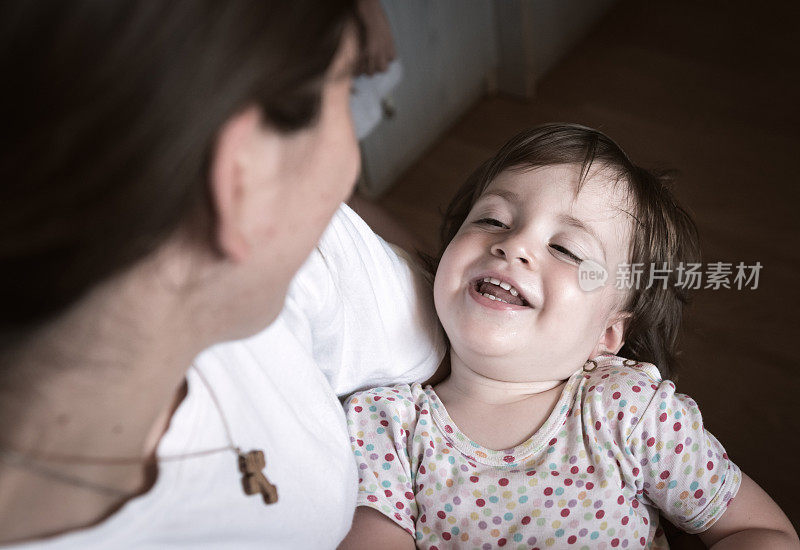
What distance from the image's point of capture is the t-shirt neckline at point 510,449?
1.11 meters

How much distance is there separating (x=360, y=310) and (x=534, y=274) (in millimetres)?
251

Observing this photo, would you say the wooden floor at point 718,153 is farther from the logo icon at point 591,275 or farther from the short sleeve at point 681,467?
the logo icon at point 591,275

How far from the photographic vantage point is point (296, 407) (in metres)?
0.90

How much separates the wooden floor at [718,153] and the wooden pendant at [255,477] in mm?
691

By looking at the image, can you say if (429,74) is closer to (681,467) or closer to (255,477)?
(681,467)

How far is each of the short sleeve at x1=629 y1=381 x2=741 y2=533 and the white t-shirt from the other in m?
0.33

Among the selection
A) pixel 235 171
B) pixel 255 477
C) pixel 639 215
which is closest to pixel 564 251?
pixel 639 215

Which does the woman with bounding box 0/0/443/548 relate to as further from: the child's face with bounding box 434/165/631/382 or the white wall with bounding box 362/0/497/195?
the white wall with bounding box 362/0/497/195

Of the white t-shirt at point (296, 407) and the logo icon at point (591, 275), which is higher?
the white t-shirt at point (296, 407)

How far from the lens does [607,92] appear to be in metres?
2.31

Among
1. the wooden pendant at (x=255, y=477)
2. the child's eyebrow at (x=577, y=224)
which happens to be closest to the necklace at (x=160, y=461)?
the wooden pendant at (x=255, y=477)

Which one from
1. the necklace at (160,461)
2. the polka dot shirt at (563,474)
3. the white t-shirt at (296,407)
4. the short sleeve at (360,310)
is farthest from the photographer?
the polka dot shirt at (563,474)

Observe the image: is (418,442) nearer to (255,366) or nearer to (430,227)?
(255,366)

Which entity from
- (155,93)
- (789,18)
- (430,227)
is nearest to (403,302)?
(155,93)
